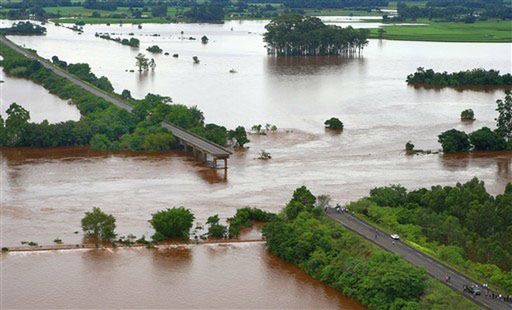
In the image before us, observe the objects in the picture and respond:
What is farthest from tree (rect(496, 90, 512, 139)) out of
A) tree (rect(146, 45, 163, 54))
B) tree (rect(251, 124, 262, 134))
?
tree (rect(146, 45, 163, 54))

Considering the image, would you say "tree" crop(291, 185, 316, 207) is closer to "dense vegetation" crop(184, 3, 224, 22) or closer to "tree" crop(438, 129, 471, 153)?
"tree" crop(438, 129, 471, 153)

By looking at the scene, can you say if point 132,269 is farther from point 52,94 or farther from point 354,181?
point 52,94

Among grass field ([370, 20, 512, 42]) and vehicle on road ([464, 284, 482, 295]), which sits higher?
grass field ([370, 20, 512, 42])

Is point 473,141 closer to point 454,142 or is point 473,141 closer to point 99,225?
point 454,142

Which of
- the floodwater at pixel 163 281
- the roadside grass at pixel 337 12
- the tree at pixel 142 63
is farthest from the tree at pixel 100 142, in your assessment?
the roadside grass at pixel 337 12

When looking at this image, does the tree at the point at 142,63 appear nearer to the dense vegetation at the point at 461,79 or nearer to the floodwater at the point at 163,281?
the dense vegetation at the point at 461,79

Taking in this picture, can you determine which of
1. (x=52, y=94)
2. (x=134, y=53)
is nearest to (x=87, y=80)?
(x=52, y=94)

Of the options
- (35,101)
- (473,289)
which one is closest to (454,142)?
(473,289)

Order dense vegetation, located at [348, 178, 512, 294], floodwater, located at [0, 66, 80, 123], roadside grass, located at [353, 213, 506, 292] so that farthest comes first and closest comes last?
floodwater, located at [0, 66, 80, 123] < dense vegetation, located at [348, 178, 512, 294] < roadside grass, located at [353, 213, 506, 292]
